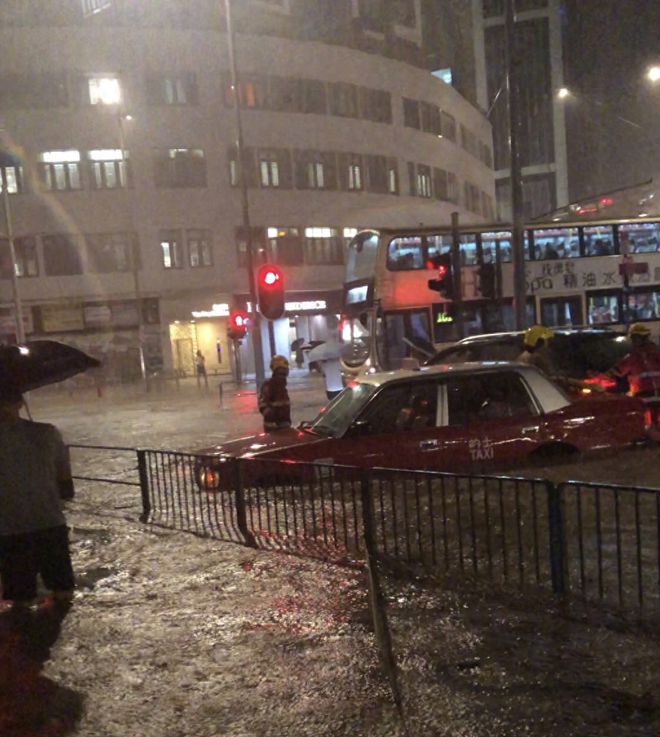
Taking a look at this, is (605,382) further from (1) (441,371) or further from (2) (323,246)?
(2) (323,246)

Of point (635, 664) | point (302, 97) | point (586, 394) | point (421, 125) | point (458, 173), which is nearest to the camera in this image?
point (635, 664)

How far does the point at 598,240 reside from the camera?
19062 millimetres

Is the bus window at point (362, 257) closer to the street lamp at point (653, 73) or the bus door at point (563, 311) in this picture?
the bus door at point (563, 311)

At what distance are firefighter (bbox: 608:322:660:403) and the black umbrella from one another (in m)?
6.69

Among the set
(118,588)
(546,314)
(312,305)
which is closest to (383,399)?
(118,588)

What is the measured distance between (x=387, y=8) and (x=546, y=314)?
34375 millimetres

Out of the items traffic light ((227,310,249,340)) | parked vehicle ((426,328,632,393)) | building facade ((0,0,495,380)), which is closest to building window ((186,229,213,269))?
building facade ((0,0,495,380))

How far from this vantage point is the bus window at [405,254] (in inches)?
699

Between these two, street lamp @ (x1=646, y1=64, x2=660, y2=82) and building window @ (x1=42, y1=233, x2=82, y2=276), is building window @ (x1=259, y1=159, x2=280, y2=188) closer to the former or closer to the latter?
building window @ (x1=42, y1=233, x2=82, y2=276)

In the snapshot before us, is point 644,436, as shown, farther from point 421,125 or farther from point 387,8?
point 387,8

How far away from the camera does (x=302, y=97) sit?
40906 millimetres

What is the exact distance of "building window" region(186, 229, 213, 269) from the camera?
39.4m

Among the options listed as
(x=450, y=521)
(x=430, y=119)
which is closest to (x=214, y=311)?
(x=430, y=119)

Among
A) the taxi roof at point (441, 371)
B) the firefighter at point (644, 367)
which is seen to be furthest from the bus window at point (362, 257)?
the taxi roof at point (441, 371)
